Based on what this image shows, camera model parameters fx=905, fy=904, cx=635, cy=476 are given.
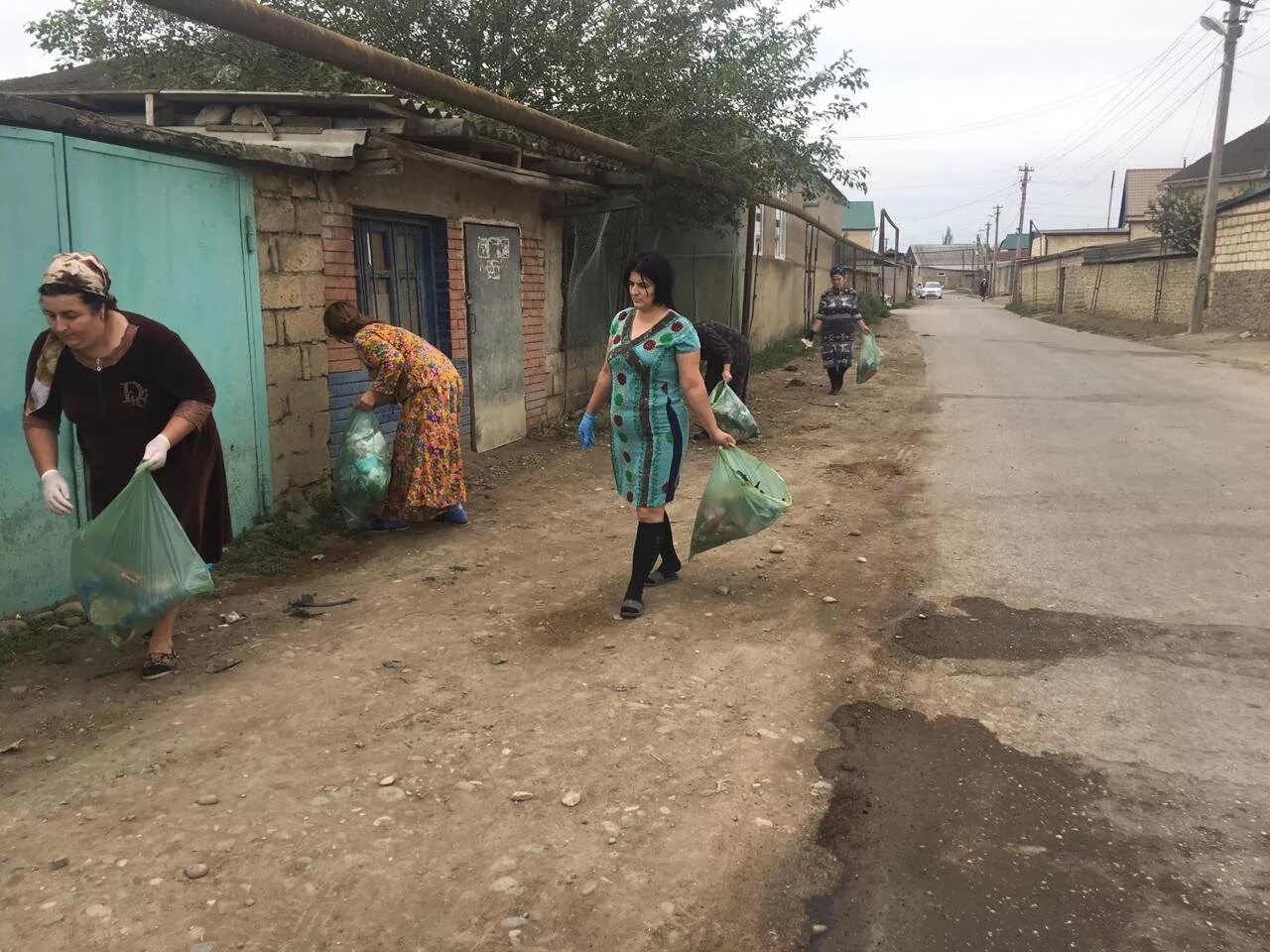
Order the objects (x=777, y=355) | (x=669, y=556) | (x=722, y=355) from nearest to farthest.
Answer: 1. (x=669, y=556)
2. (x=722, y=355)
3. (x=777, y=355)

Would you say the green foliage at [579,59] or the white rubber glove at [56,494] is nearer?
the white rubber glove at [56,494]

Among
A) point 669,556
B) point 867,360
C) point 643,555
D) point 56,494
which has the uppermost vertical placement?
point 56,494

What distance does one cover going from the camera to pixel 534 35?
988cm

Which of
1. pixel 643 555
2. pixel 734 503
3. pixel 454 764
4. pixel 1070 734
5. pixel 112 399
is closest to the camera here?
pixel 454 764

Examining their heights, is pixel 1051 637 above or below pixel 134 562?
below

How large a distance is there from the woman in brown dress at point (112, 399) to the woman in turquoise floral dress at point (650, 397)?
176cm

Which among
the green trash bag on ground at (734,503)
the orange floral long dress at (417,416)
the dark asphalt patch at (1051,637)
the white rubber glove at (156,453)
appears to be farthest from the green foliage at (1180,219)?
the white rubber glove at (156,453)

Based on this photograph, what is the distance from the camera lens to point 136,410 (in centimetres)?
335

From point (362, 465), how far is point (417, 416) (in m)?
0.43

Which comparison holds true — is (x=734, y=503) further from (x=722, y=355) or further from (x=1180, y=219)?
(x=1180, y=219)

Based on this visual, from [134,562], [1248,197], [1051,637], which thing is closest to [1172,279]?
[1248,197]

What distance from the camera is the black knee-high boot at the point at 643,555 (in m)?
4.26

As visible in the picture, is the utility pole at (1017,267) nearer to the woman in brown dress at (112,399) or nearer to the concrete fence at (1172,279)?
the concrete fence at (1172,279)

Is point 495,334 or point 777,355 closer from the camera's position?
point 495,334
